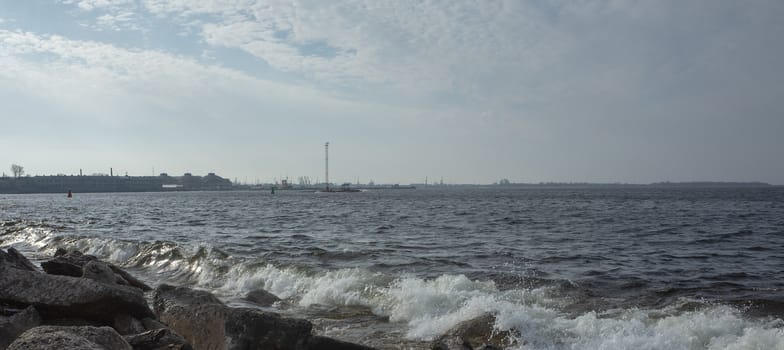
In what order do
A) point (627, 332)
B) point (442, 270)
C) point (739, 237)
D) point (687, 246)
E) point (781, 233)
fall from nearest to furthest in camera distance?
point (627, 332) → point (442, 270) → point (687, 246) → point (739, 237) → point (781, 233)

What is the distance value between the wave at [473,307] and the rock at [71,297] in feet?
14.6

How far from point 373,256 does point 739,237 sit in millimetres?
21100

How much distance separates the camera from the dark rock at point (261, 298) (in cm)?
1426

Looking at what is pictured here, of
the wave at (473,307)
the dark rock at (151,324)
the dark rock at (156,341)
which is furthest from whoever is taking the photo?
the wave at (473,307)

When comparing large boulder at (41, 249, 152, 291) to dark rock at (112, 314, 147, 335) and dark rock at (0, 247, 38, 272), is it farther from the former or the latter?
dark rock at (112, 314, 147, 335)

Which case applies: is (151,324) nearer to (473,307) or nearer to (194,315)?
(194,315)

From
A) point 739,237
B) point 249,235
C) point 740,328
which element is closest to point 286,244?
point 249,235

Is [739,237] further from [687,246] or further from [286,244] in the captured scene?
[286,244]

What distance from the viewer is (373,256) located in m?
21.8

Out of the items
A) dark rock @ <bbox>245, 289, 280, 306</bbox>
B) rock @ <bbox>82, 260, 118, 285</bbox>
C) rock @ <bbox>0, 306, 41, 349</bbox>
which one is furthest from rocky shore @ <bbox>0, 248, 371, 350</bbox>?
dark rock @ <bbox>245, 289, 280, 306</bbox>

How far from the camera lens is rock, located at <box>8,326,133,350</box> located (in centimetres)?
570

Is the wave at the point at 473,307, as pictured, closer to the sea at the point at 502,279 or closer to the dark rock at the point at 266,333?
the sea at the point at 502,279

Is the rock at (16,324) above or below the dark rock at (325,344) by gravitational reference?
above

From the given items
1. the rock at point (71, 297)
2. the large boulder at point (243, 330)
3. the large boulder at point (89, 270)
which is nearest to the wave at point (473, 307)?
the large boulder at point (89, 270)
